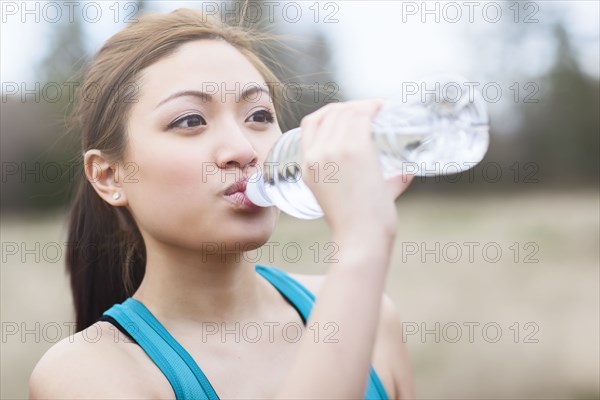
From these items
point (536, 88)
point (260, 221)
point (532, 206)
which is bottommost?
point (532, 206)

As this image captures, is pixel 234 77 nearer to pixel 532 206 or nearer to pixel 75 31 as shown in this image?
pixel 75 31

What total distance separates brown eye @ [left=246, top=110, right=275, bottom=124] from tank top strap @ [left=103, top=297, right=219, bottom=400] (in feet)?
1.62

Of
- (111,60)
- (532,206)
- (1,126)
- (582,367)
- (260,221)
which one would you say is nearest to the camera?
(260,221)

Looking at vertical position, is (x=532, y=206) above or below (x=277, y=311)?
below

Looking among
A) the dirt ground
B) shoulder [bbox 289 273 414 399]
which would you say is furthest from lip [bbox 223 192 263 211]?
the dirt ground

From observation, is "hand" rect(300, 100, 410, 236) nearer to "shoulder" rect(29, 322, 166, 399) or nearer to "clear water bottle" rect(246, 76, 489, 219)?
"clear water bottle" rect(246, 76, 489, 219)

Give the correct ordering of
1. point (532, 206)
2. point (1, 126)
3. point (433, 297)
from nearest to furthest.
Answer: point (433, 297)
point (1, 126)
point (532, 206)

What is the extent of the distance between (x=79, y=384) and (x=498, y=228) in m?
11.0

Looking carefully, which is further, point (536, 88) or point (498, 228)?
point (536, 88)

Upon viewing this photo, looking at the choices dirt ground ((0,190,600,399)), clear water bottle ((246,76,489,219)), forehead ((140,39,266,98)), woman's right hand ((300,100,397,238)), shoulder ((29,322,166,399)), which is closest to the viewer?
woman's right hand ((300,100,397,238))

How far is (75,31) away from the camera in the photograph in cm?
1319

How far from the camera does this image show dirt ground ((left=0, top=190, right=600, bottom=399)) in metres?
6.40

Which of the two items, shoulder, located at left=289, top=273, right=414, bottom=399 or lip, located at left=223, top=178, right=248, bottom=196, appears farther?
shoulder, located at left=289, top=273, right=414, bottom=399

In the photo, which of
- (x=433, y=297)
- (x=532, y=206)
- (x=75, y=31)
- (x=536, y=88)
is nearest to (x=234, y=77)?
(x=433, y=297)
